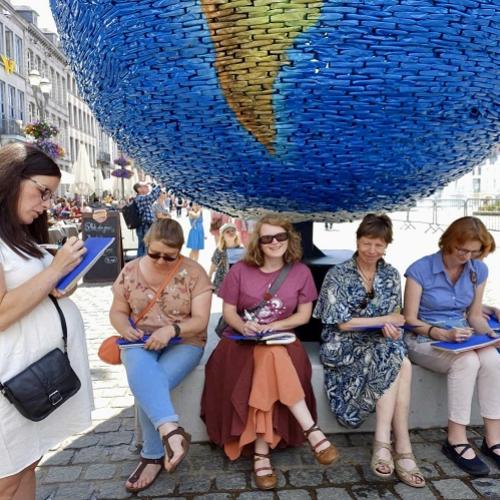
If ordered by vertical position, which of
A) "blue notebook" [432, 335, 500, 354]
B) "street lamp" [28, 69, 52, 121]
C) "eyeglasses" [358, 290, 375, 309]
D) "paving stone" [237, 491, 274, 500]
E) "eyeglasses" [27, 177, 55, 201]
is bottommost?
"paving stone" [237, 491, 274, 500]

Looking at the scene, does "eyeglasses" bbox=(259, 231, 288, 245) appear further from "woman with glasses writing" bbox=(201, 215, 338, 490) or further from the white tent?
the white tent

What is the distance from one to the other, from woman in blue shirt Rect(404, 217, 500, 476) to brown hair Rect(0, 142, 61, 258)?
2.02m

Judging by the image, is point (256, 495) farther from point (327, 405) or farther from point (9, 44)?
point (9, 44)

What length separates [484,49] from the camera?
225 cm

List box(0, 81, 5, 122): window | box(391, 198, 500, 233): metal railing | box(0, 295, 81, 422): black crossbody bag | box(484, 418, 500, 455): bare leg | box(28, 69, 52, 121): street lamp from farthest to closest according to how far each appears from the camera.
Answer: box(0, 81, 5, 122): window < box(391, 198, 500, 233): metal railing < box(28, 69, 52, 121): street lamp < box(484, 418, 500, 455): bare leg < box(0, 295, 81, 422): black crossbody bag

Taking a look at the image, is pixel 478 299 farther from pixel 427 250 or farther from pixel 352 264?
pixel 427 250

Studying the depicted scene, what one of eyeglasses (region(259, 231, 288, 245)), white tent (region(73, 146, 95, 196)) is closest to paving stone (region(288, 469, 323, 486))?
eyeglasses (region(259, 231, 288, 245))

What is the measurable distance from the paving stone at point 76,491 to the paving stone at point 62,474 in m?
0.06

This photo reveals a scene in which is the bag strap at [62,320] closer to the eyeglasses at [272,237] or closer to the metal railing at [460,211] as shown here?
the eyeglasses at [272,237]

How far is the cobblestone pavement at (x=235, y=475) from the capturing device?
8.52 ft

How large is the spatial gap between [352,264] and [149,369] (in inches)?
46.9

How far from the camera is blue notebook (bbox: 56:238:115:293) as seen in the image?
198cm

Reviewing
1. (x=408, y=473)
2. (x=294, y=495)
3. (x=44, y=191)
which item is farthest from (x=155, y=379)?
(x=408, y=473)

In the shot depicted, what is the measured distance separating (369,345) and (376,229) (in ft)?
1.98
